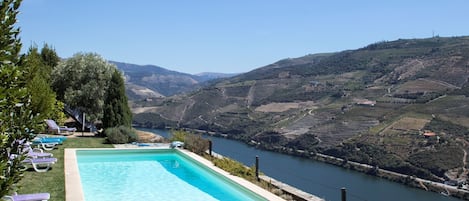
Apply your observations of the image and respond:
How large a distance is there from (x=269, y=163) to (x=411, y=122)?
2510 cm

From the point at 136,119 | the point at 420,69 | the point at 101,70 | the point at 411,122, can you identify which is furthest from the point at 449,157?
the point at 136,119

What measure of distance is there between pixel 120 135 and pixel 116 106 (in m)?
1.96

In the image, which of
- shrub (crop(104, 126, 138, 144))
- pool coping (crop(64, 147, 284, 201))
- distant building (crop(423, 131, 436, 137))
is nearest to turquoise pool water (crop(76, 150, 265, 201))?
pool coping (crop(64, 147, 284, 201))

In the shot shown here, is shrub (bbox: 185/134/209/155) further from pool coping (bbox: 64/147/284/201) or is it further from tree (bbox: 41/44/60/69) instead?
tree (bbox: 41/44/60/69)

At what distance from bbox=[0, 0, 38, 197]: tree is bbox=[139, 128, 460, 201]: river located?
36.4 metres

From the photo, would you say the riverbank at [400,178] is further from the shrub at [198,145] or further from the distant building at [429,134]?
the shrub at [198,145]

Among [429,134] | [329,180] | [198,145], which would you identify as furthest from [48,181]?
[429,134]

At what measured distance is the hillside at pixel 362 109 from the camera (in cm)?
5794

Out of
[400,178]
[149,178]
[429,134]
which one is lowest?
[400,178]

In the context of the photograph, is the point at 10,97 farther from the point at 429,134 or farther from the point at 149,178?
the point at 429,134

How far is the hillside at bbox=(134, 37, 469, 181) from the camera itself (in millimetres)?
57938

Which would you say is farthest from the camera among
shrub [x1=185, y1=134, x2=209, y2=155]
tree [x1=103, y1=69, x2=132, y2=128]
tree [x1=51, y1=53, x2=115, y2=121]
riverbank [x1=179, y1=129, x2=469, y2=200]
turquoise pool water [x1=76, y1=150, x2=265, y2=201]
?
riverbank [x1=179, y1=129, x2=469, y2=200]

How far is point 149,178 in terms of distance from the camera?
10.6m

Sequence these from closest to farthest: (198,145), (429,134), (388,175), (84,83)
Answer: (198,145), (84,83), (388,175), (429,134)
